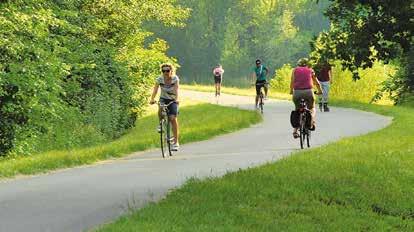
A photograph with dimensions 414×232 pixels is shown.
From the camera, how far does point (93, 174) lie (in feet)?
42.5

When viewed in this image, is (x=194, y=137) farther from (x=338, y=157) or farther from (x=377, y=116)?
(x=377, y=116)

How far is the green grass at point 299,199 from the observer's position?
8.38 meters

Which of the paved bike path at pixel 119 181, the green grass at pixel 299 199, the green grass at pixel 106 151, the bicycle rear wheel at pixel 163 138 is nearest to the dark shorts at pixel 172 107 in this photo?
the bicycle rear wheel at pixel 163 138

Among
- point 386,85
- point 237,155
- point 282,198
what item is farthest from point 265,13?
point 282,198

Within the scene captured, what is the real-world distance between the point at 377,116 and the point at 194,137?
1051 cm

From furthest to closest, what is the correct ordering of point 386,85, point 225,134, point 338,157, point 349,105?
point 386,85 < point 349,105 < point 225,134 < point 338,157

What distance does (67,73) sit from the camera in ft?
67.0

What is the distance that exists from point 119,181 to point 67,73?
29.6 feet

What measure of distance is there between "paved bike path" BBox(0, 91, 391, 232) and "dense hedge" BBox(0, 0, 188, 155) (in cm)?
416

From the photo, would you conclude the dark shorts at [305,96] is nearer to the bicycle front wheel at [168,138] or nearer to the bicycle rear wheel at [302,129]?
the bicycle rear wheel at [302,129]

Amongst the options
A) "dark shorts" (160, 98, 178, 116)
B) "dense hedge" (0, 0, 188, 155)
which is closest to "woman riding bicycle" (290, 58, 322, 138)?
"dark shorts" (160, 98, 178, 116)

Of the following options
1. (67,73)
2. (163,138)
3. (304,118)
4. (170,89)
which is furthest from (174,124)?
(67,73)

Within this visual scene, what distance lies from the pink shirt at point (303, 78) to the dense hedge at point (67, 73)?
235 inches

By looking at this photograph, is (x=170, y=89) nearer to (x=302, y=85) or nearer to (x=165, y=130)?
(x=165, y=130)
